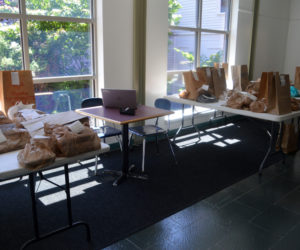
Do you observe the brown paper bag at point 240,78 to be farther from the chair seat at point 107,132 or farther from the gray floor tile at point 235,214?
the gray floor tile at point 235,214

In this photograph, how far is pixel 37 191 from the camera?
3031mm

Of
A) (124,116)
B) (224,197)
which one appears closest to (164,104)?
(124,116)

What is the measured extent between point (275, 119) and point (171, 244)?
186 centimetres

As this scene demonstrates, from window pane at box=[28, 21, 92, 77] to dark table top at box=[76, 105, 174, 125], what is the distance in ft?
2.56

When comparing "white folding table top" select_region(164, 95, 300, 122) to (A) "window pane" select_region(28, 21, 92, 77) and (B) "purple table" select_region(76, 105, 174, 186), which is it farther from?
(A) "window pane" select_region(28, 21, 92, 77)

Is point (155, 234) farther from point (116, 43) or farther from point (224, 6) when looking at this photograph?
point (224, 6)

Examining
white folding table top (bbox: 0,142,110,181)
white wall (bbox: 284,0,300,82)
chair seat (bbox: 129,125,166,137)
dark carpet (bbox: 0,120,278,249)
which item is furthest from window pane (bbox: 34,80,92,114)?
white wall (bbox: 284,0,300,82)

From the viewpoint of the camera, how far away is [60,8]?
3.57m

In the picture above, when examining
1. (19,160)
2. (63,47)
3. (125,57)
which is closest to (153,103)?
(125,57)

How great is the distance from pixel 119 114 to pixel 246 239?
171 cm

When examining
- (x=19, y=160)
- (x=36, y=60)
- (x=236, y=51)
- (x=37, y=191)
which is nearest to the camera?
(x=19, y=160)

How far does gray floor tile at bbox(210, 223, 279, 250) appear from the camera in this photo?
225 cm

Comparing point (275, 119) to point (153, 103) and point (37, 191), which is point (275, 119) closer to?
point (153, 103)

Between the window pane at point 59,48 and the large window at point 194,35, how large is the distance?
1.58 m
